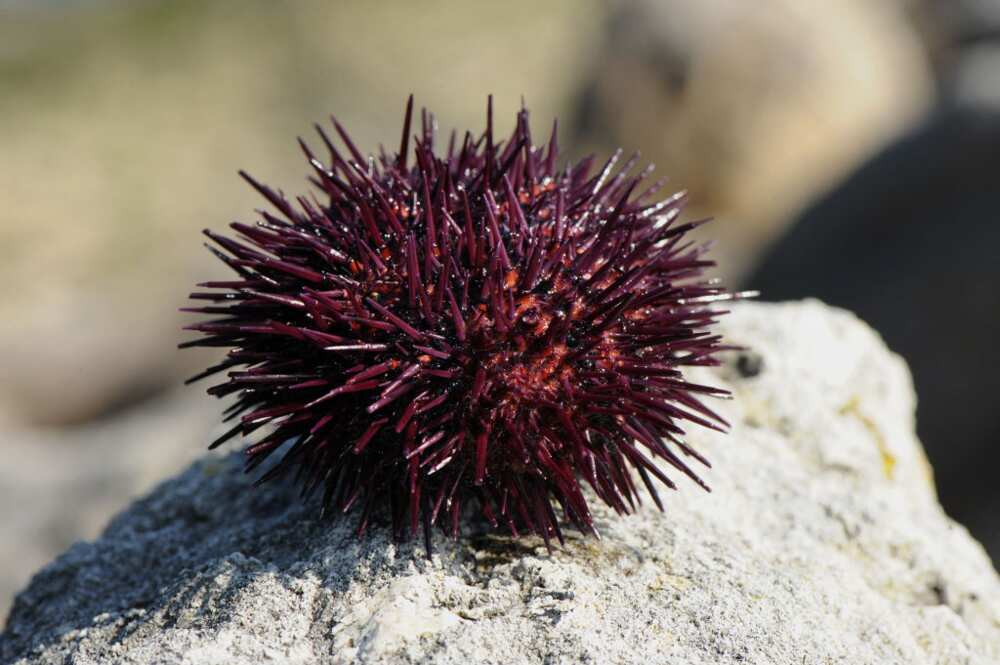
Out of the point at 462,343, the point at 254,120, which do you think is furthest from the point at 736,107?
the point at 462,343

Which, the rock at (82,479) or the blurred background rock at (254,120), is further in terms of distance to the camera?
the blurred background rock at (254,120)

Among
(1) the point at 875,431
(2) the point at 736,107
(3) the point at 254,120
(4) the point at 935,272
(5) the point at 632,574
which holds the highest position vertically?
(3) the point at 254,120

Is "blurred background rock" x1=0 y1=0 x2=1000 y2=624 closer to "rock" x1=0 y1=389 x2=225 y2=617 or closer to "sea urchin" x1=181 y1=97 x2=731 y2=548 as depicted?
"rock" x1=0 y1=389 x2=225 y2=617

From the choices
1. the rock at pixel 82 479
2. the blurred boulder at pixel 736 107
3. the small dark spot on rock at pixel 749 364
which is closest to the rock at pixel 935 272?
the small dark spot on rock at pixel 749 364

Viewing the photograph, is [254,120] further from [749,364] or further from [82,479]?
[749,364]

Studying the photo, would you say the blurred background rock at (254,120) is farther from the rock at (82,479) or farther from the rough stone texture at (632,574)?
the rough stone texture at (632,574)

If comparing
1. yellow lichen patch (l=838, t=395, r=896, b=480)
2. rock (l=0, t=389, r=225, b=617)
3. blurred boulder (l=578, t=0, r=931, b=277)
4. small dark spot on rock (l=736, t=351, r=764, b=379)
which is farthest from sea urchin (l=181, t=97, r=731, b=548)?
blurred boulder (l=578, t=0, r=931, b=277)
